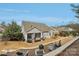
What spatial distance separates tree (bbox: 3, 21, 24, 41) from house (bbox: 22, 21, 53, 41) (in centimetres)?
4

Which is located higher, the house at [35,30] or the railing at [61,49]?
the house at [35,30]

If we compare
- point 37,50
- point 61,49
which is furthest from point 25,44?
point 61,49

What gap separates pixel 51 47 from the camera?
5.05 meters

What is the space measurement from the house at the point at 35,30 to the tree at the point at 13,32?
→ 40 mm

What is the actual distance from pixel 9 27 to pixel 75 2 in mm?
539

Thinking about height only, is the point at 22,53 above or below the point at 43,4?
below

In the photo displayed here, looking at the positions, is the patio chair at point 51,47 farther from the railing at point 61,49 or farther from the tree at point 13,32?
the tree at point 13,32

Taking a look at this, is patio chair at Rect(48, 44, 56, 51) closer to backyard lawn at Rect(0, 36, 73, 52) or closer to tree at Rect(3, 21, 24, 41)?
backyard lawn at Rect(0, 36, 73, 52)

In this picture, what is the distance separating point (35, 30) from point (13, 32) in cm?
17

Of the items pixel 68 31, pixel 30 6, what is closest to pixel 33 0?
pixel 30 6

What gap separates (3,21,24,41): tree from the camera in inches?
199

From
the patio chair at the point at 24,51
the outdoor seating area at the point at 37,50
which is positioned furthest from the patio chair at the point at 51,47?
the patio chair at the point at 24,51

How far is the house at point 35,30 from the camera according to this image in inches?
199

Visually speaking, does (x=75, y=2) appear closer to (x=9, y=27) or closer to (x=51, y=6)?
(x=51, y=6)
